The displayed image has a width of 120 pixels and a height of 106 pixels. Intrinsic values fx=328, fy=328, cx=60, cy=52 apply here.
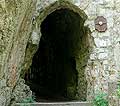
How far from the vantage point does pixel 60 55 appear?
37.0 ft

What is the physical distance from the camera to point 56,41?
11.8m

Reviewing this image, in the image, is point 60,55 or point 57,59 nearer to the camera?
point 60,55

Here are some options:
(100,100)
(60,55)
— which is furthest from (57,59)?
(100,100)

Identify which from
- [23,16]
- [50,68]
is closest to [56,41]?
[50,68]

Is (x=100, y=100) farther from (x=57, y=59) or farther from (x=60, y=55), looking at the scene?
(x=57, y=59)

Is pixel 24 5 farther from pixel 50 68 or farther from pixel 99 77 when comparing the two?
pixel 50 68

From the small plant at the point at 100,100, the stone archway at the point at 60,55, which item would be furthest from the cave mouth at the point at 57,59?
the small plant at the point at 100,100

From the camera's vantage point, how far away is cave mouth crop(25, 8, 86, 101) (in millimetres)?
9052

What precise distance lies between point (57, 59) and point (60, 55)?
0.33 metres

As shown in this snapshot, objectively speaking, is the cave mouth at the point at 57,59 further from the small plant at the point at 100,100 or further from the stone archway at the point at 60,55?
the small plant at the point at 100,100

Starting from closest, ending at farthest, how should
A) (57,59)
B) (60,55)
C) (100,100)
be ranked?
(100,100), (60,55), (57,59)

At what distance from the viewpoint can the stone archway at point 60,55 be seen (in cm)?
720

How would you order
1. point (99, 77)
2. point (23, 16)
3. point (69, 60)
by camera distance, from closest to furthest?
point (23, 16) → point (99, 77) → point (69, 60)

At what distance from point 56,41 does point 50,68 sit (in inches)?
40.9
